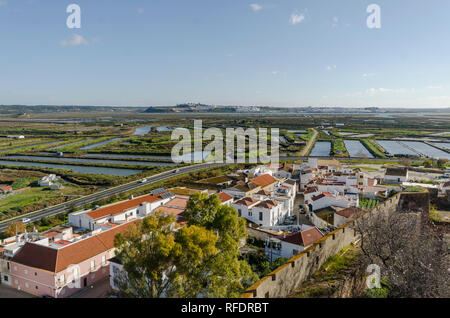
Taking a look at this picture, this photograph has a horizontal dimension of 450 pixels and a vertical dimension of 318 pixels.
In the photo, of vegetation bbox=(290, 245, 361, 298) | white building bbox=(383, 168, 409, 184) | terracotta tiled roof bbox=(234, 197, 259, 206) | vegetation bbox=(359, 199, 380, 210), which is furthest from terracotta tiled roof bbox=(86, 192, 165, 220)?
white building bbox=(383, 168, 409, 184)

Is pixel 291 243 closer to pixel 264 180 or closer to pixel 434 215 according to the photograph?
pixel 434 215

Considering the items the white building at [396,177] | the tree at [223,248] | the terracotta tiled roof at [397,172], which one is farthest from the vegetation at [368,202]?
the tree at [223,248]

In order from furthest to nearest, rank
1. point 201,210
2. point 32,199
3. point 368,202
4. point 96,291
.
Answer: point 32,199
point 368,202
point 96,291
point 201,210

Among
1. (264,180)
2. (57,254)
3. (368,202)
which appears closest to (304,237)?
(368,202)

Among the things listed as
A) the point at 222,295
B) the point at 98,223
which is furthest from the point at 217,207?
the point at 98,223

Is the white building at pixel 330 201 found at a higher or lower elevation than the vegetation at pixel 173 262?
lower

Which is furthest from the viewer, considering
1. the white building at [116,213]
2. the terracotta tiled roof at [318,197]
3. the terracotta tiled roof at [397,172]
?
the terracotta tiled roof at [397,172]

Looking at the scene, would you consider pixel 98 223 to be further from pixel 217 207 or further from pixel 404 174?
pixel 404 174

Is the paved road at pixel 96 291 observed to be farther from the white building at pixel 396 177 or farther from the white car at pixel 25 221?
the white building at pixel 396 177
